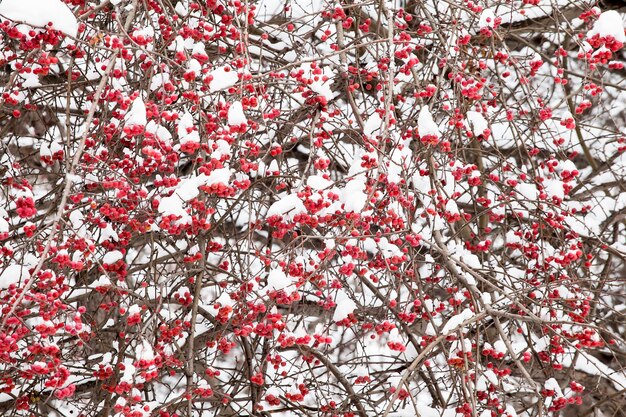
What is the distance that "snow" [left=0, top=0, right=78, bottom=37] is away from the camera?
250cm

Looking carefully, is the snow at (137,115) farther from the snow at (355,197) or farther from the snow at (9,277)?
the snow at (9,277)

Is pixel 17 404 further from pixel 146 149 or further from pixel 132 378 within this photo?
pixel 146 149

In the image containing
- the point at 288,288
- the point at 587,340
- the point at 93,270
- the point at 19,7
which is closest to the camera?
the point at 19,7

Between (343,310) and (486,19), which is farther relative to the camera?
(486,19)

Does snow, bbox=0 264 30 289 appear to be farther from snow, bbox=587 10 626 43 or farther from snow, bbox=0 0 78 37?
snow, bbox=587 10 626 43

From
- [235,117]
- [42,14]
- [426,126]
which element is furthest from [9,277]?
[426,126]

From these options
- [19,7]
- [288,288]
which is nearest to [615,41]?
[288,288]

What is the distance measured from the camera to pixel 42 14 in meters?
2.54

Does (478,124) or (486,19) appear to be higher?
(486,19)

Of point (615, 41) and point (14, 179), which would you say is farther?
point (14, 179)

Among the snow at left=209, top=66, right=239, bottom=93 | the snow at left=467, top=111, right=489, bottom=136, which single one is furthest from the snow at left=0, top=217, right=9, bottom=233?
the snow at left=467, top=111, right=489, bottom=136

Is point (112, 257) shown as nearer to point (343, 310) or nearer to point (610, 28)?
point (343, 310)

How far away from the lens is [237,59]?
2727 mm

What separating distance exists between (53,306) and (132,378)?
36cm
